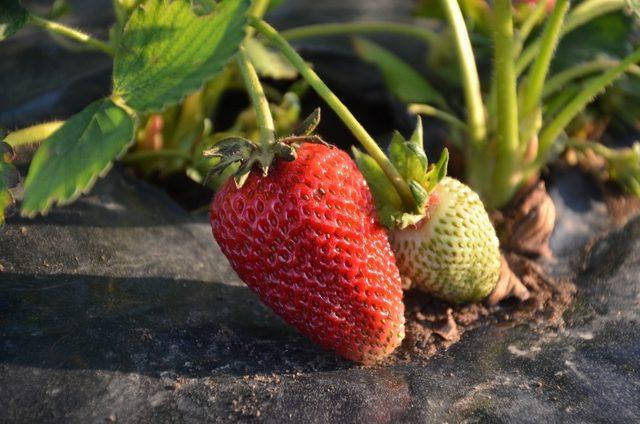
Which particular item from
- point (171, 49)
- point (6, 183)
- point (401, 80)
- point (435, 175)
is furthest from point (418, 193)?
point (401, 80)

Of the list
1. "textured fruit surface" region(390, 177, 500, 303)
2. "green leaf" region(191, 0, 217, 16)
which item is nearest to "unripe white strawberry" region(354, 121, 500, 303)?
"textured fruit surface" region(390, 177, 500, 303)

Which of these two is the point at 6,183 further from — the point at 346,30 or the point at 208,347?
the point at 346,30

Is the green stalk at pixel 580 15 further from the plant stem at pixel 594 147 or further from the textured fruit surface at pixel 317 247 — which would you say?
the textured fruit surface at pixel 317 247

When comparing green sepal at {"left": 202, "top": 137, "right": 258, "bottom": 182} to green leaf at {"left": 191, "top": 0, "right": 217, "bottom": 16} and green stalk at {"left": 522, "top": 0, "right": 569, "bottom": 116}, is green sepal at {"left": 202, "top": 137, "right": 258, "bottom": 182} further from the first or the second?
green stalk at {"left": 522, "top": 0, "right": 569, "bottom": 116}

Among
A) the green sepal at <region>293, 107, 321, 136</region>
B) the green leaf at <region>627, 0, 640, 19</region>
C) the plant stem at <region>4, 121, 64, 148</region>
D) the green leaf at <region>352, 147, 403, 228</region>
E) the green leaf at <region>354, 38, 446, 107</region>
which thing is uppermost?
the green leaf at <region>627, 0, 640, 19</region>

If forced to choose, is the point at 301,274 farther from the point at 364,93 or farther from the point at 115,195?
the point at 364,93
